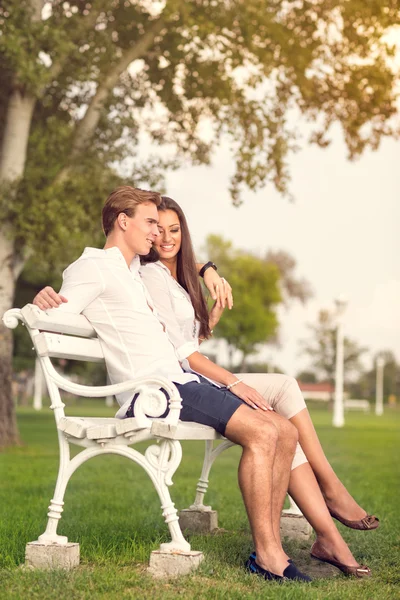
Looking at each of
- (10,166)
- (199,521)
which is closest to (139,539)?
(199,521)

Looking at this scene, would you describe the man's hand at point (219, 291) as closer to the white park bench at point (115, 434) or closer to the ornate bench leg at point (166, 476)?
the white park bench at point (115, 434)

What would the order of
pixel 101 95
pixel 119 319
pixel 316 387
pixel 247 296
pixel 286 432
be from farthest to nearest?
1. pixel 316 387
2. pixel 247 296
3. pixel 101 95
4. pixel 119 319
5. pixel 286 432

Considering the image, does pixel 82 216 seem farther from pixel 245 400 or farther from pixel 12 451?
pixel 245 400

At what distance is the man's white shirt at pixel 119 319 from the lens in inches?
176

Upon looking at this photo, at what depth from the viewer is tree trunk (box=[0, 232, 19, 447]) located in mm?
15562

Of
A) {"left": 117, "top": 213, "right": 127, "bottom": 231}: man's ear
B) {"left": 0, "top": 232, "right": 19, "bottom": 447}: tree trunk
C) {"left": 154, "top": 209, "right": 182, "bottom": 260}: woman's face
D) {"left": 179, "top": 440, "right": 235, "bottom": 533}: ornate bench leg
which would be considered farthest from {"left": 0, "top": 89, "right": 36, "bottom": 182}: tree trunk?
{"left": 117, "top": 213, "right": 127, "bottom": 231}: man's ear

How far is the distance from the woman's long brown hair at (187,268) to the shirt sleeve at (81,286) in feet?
2.22

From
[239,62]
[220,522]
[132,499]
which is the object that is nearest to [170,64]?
[239,62]

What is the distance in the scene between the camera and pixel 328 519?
180 inches

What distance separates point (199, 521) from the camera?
587 centimetres

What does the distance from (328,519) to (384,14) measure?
12.3 metres

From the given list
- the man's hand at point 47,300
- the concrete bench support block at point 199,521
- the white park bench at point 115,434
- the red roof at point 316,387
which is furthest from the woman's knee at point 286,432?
the red roof at point 316,387

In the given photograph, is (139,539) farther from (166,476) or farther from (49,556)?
(166,476)

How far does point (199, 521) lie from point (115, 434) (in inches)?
73.3
